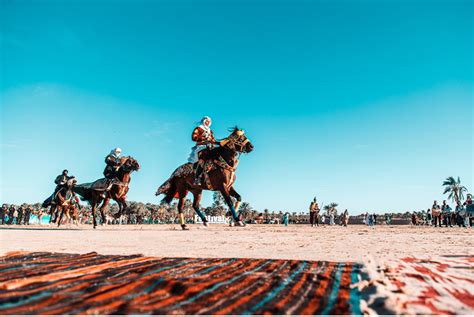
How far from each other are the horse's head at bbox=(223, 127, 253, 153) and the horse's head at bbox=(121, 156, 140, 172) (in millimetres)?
5511

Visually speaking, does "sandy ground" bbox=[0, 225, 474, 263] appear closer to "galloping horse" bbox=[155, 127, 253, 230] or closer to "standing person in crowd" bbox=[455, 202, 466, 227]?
"galloping horse" bbox=[155, 127, 253, 230]

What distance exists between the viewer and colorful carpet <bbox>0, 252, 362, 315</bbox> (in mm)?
1768

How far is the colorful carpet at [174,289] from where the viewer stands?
5.80 feet

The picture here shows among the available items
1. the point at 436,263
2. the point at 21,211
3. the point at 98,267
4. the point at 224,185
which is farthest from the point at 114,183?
the point at 21,211

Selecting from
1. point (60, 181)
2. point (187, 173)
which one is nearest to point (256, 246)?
point (187, 173)

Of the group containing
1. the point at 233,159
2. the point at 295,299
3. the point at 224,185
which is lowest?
the point at 295,299

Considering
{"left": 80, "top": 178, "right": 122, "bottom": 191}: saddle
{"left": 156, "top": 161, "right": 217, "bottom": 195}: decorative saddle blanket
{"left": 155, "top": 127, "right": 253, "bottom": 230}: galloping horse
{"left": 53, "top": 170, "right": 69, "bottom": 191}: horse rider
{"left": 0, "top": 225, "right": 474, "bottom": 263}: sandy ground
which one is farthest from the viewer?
{"left": 53, "top": 170, "right": 69, "bottom": 191}: horse rider

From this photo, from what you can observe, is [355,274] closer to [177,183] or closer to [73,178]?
[177,183]

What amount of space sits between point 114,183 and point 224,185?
6.25 meters

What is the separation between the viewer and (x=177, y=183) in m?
12.7

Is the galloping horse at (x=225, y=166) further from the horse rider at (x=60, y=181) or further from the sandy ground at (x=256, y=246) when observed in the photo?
the horse rider at (x=60, y=181)

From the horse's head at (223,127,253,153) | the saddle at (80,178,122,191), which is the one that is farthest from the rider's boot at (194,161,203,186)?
the saddle at (80,178,122,191)

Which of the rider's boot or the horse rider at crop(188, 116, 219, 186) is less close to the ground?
the horse rider at crop(188, 116, 219, 186)

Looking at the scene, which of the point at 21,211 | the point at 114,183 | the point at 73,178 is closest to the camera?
the point at 114,183
